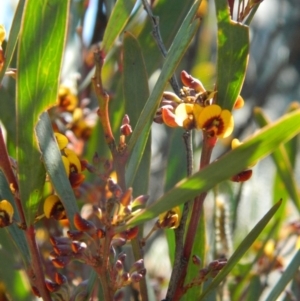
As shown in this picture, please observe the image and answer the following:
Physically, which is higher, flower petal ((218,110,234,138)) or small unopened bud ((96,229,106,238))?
flower petal ((218,110,234,138))

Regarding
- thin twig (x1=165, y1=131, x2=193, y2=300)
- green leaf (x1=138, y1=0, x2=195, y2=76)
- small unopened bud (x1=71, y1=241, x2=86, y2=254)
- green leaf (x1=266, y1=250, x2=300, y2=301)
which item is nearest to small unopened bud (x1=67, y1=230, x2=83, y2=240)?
small unopened bud (x1=71, y1=241, x2=86, y2=254)

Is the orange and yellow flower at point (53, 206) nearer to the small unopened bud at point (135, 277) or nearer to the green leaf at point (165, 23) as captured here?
the small unopened bud at point (135, 277)

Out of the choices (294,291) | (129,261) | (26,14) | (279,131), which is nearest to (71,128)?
(129,261)

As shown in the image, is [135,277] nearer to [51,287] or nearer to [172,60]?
[51,287]

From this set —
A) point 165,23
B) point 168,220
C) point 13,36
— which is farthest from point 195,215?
point 165,23

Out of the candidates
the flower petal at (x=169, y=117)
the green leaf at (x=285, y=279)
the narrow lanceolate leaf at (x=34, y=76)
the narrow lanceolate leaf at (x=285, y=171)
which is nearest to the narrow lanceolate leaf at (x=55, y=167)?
the narrow lanceolate leaf at (x=34, y=76)

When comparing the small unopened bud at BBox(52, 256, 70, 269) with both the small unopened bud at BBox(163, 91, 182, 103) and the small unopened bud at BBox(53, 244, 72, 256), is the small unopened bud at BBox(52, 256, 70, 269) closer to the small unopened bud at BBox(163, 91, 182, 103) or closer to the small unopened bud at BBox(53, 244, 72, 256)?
the small unopened bud at BBox(53, 244, 72, 256)
